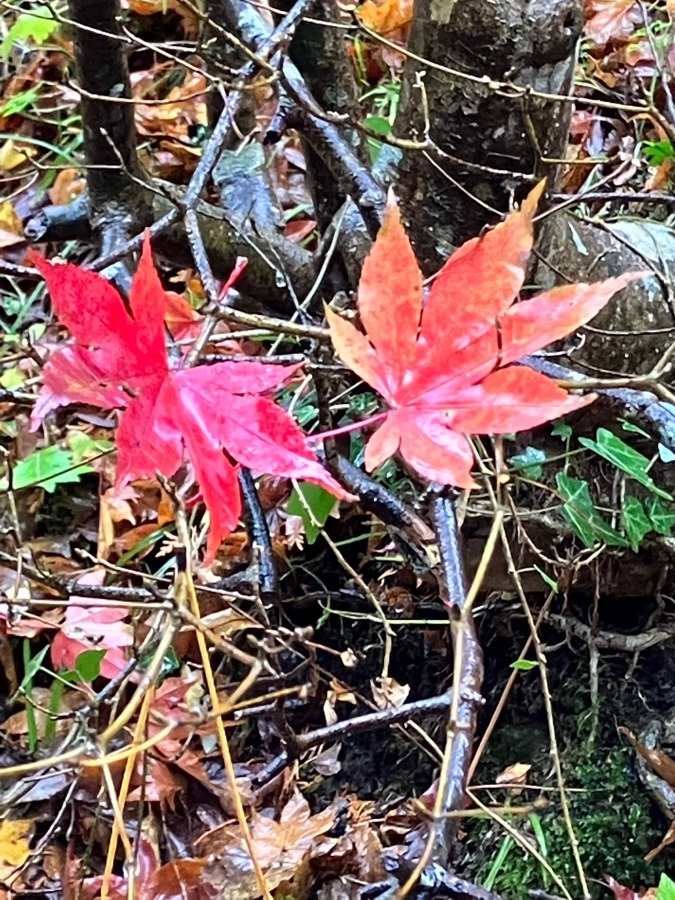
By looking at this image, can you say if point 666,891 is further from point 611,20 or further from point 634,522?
point 611,20

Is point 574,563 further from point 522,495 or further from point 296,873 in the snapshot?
point 296,873

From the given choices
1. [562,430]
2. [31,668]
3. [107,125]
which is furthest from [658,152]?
[31,668]

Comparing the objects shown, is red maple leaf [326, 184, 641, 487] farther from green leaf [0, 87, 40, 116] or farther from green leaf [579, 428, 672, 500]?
green leaf [0, 87, 40, 116]

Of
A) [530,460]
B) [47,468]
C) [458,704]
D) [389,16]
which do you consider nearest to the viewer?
[458,704]

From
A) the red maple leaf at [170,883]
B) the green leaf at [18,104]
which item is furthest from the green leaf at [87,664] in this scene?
the green leaf at [18,104]

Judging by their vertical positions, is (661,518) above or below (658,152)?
below

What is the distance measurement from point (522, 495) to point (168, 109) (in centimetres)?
116

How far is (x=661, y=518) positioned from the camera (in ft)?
3.11

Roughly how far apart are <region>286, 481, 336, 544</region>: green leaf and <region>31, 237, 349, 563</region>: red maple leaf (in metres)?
0.38

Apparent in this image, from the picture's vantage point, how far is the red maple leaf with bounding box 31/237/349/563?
0.47m

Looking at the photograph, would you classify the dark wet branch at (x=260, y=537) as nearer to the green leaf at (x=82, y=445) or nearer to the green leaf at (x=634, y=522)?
the green leaf at (x=634, y=522)

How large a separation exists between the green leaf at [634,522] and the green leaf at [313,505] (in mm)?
318

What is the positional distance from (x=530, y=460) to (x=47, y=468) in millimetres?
723

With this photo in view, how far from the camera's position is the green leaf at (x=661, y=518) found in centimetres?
94
